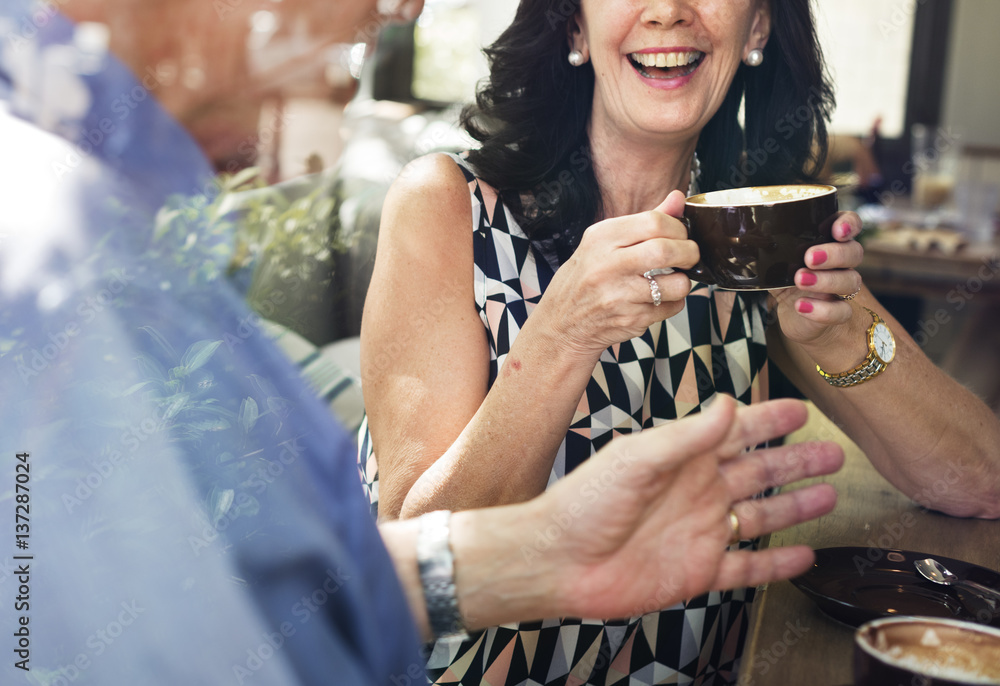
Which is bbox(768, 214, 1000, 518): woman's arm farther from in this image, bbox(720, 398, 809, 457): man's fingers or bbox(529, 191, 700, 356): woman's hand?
bbox(720, 398, 809, 457): man's fingers

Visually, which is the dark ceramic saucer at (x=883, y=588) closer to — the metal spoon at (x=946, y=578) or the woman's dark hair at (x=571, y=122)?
the metal spoon at (x=946, y=578)

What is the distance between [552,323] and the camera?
3.00 feet

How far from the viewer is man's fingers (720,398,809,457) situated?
621 mm

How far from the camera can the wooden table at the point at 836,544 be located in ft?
2.24

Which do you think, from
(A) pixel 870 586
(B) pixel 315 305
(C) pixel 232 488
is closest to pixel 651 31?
(A) pixel 870 586

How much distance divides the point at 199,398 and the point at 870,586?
24.6 inches

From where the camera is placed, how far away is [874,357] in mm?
1023

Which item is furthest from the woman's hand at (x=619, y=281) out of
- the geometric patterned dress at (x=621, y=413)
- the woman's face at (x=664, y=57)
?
the woman's face at (x=664, y=57)

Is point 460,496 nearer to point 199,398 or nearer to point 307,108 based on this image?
point 199,398

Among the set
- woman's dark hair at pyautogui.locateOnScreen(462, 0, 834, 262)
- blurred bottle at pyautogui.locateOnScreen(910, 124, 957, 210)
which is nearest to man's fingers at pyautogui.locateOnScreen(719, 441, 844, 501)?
woman's dark hair at pyautogui.locateOnScreen(462, 0, 834, 262)

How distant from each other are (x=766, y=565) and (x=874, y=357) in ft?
1.62

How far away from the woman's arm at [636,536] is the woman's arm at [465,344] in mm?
239

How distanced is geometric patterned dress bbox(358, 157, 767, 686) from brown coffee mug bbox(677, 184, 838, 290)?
13.7 inches

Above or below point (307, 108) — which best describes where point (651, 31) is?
above
